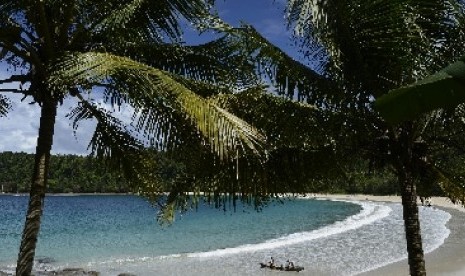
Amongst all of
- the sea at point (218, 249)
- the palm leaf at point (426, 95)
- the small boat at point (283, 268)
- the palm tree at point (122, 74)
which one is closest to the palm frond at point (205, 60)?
the palm tree at point (122, 74)

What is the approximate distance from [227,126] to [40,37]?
2.82m

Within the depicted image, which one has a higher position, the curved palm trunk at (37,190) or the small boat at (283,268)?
the curved palm trunk at (37,190)

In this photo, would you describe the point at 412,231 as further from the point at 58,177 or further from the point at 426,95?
the point at 58,177

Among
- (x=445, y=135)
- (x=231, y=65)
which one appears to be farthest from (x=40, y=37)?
(x=445, y=135)

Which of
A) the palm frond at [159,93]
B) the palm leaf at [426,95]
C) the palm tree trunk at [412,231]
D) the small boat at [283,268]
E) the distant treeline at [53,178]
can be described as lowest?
the small boat at [283,268]

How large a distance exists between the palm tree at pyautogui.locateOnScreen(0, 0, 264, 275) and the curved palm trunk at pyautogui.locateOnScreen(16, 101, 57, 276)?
0.01 metres

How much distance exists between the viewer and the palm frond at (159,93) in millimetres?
4906

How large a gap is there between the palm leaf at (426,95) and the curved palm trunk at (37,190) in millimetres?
4863

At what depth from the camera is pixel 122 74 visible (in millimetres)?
5531

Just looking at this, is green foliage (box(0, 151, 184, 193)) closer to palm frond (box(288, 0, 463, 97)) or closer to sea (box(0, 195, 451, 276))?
sea (box(0, 195, 451, 276))

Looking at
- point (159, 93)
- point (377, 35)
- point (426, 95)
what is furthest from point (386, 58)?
point (426, 95)

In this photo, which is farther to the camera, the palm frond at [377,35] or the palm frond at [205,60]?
the palm frond at [205,60]

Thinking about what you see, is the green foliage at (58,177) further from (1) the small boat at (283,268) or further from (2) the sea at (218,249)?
(1) the small boat at (283,268)

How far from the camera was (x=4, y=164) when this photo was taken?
421ft
